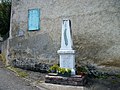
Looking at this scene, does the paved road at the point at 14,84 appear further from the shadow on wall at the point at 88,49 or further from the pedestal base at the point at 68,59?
the shadow on wall at the point at 88,49

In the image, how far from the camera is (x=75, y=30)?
34.2 feet

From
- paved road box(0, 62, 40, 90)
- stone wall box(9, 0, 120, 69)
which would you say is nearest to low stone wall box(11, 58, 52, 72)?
stone wall box(9, 0, 120, 69)

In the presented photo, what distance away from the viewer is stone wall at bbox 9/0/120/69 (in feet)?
31.5

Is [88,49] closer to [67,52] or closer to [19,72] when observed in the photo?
[67,52]

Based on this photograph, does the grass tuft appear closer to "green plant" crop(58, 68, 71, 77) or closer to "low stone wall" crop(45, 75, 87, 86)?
"low stone wall" crop(45, 75, 87, 86)

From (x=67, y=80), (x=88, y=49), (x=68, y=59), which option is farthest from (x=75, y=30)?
(x=67, y=80)

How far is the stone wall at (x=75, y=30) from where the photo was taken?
31.5ft

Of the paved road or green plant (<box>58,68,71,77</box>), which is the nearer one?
the paved road

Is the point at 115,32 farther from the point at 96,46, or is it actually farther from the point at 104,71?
the point at 104,71

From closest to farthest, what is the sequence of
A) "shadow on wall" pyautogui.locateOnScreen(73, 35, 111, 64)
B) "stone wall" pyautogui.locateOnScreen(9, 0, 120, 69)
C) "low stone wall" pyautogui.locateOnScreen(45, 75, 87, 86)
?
1. "low stone wall" pyautogui.locateOnScreen(45, 75, 87, 86)
2. "stone wall" pyautogui.locateOnScreen(9, 0, 120, 69)
3. "shadow on wall" pyautogui.locateOnScreen(73, 35, 111, 64)

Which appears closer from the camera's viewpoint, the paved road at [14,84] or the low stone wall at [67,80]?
the paved road at [14,84]

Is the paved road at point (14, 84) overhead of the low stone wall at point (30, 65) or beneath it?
beneath

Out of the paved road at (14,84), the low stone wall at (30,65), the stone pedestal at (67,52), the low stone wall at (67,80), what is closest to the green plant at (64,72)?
the low stone wall at (67,80)

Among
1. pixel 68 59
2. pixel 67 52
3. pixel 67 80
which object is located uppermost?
pixel 67 52
